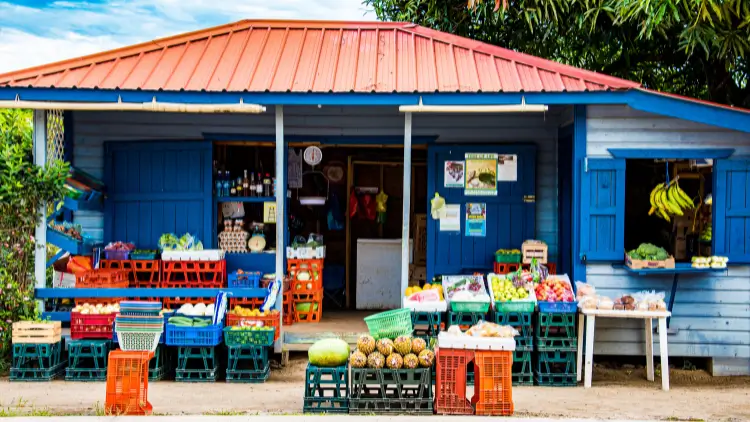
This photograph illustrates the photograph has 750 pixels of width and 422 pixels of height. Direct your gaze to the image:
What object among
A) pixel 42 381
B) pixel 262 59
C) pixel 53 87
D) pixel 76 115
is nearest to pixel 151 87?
pixel 53 87

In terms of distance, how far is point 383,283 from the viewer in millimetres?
13016

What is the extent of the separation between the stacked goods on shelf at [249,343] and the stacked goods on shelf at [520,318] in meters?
2.69

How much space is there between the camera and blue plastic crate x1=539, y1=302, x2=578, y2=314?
9594 millimetres

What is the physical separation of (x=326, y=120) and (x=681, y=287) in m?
5.30

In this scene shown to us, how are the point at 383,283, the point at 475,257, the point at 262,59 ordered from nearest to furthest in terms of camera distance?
the point at 262,59 < the point at 475,257 < the point at 383,283

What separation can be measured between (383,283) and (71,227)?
470cm

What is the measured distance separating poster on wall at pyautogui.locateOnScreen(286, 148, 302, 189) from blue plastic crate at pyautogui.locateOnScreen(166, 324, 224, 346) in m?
3.46

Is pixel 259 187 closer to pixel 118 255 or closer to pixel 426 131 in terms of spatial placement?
pixel 118 255

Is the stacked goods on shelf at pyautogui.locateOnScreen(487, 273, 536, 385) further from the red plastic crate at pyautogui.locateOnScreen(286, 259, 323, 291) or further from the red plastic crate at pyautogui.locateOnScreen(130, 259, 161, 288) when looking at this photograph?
the red plastic crate at pyautogui.locateOnScreen(130, 259, 161, 288)

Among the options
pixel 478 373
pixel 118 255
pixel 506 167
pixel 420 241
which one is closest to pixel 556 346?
pixel 478 373

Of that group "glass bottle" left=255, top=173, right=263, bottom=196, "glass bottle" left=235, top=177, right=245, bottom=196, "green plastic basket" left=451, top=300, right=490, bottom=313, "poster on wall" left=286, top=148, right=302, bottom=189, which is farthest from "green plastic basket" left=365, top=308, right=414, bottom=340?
"poster on wall" left=286, top=148, right=302, bottom=189

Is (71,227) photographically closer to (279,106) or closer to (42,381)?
(42,381)

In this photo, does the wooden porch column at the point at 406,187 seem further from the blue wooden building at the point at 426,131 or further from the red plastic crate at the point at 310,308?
the red plastic crate at the point at 310,308

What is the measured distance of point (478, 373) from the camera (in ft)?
25.4
